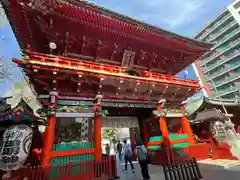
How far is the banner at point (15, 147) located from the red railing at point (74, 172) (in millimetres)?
619

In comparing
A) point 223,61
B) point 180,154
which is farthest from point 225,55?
point 180,154

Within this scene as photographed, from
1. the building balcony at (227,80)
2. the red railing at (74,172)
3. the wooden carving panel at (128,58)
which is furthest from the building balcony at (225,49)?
the red railing at (74,172)

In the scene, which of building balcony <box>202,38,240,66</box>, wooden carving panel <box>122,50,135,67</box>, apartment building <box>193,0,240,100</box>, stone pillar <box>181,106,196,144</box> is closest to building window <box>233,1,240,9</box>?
apartment building <box>193,0,240,100</box>

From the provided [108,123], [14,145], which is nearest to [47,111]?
[14,145]

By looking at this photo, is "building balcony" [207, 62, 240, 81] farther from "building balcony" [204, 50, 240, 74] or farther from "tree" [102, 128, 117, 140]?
"tree" [102, 128, 117, 140]

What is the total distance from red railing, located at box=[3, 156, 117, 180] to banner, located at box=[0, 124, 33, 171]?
619 mm

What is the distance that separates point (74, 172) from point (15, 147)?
2.67 m

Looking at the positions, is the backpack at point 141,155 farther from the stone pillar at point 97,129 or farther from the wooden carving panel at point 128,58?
the wooden carving panel at point 128,58

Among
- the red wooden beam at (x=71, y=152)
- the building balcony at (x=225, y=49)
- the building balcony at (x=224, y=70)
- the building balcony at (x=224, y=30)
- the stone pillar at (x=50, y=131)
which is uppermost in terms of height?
the building balcony at (x=224, y=30)

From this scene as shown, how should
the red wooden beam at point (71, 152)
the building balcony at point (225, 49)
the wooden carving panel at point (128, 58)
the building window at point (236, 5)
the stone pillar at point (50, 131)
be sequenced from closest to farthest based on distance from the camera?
the stone pillar at point (50, 131) < the red wooden beam at point (71, 152) < the wooden carving panel at point (128, 58) < the building balcony at point (225, 49) < the building window at point (236, 5)

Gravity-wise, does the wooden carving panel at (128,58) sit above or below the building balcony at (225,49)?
below

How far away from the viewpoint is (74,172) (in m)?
6.13

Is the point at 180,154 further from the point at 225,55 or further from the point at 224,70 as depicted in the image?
the point at 225,55

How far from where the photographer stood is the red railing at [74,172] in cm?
530
